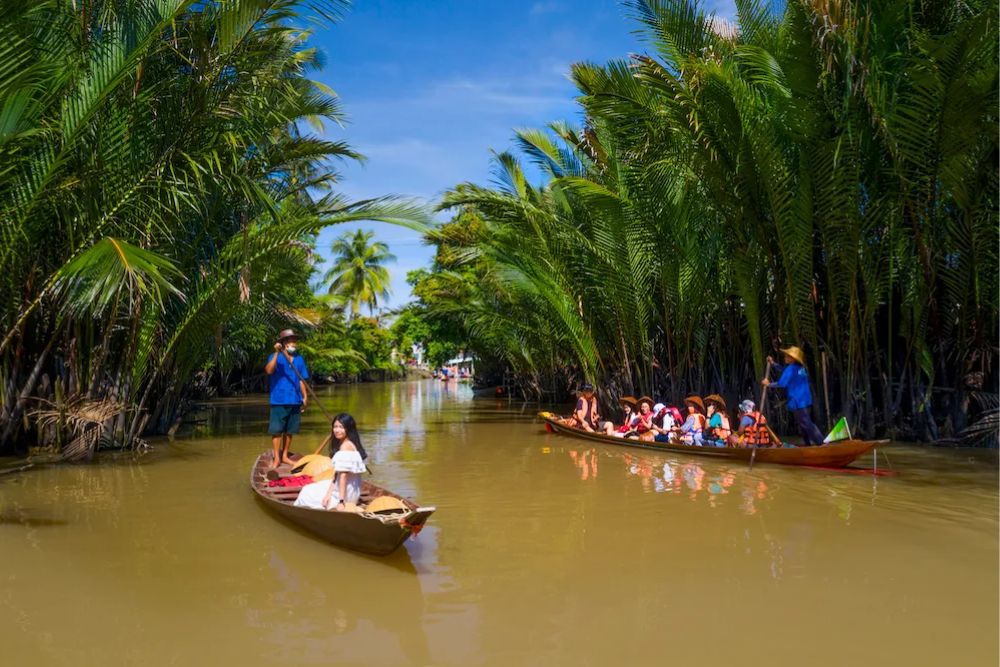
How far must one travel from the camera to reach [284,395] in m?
8.70

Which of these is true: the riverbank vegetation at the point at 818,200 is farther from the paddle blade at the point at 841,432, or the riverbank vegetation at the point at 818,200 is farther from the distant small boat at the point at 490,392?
the distant small boat at the point at 490,392

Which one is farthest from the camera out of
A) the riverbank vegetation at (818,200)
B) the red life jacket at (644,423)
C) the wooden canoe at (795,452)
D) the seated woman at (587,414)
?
the seated woman at (587,414)

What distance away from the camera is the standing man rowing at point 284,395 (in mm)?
8695

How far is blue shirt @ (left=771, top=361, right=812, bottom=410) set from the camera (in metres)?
10.2

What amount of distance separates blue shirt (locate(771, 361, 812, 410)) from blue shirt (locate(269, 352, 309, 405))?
22.0ft

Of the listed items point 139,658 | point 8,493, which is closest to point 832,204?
point 139,658

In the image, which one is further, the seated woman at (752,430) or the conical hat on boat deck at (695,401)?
the conical hat on boat deck at (695,401)

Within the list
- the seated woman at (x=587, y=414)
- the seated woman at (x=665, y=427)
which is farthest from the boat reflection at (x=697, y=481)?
the seated woman at (x=587, y=414)

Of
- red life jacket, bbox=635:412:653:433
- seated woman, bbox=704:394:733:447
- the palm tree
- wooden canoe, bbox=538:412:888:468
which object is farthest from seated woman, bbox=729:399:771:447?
the palm tree

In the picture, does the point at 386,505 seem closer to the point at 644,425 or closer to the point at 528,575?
the point at 528,575

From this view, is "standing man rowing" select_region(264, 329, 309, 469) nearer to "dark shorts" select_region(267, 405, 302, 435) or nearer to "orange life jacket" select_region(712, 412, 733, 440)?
"dark shorts" select_region(267, 405, 302, 435)

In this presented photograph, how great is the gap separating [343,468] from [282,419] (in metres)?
3.40

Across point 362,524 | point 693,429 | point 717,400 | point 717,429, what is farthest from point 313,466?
point 717,400

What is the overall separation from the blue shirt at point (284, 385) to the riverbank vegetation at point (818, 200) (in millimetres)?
5948
